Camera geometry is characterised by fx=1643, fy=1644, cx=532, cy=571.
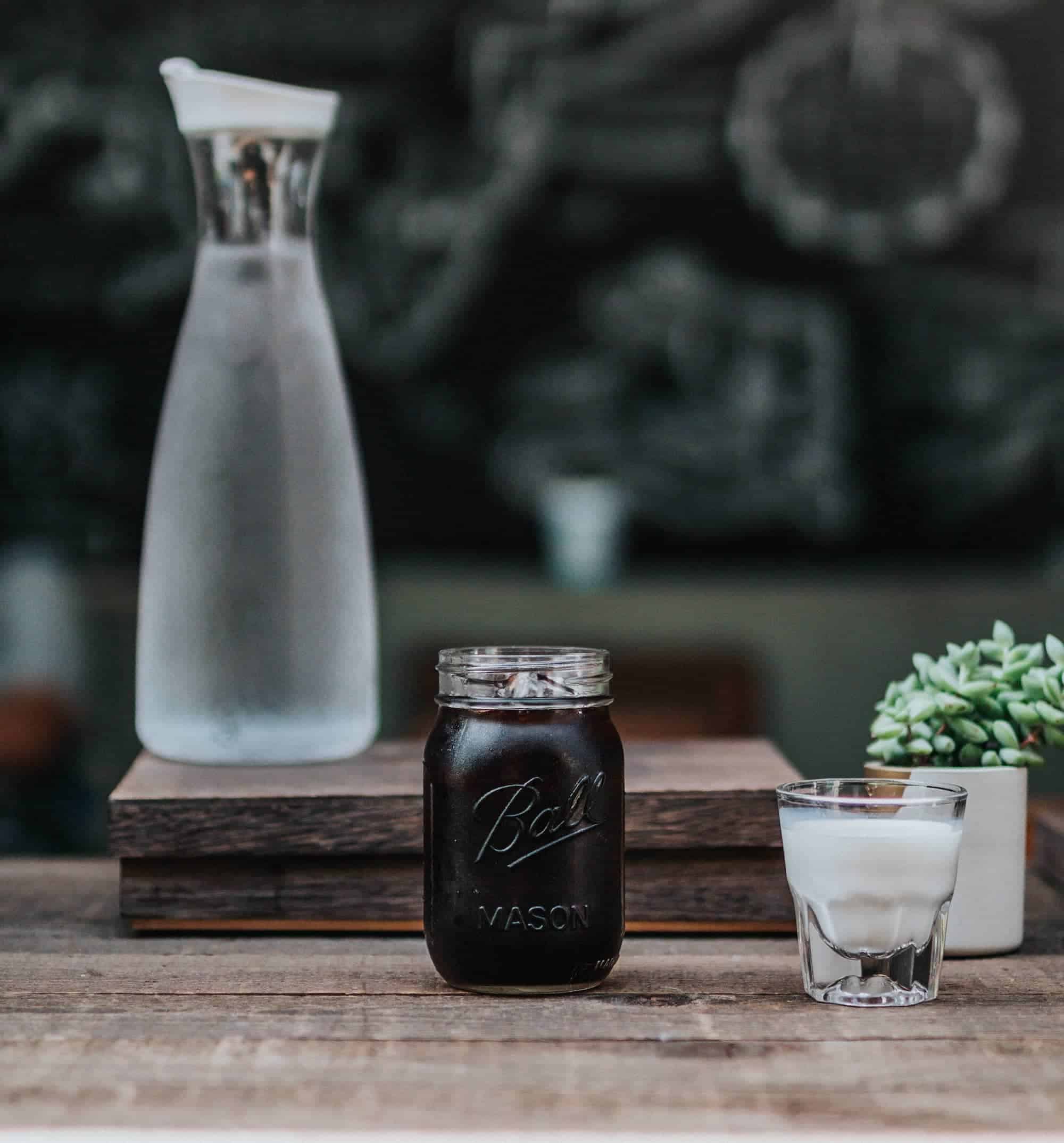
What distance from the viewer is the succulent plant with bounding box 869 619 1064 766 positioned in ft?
2.83

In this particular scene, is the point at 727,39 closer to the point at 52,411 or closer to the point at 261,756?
the point at 52,411

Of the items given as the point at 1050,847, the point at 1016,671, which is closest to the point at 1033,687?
the point at 1016,671

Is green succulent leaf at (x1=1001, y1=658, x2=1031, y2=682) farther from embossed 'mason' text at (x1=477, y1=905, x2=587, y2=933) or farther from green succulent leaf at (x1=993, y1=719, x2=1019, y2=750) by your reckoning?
embossed 'mason' text at (x1=477, y1=905, x2=587, y2=933)

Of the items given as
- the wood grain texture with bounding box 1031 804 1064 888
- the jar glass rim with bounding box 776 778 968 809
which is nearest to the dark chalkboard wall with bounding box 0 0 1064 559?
the wood grain texture with bounding box 1031 804 1064 888

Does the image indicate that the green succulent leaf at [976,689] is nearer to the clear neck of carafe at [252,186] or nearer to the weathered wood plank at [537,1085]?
the weathered wood plank at [537,1085]

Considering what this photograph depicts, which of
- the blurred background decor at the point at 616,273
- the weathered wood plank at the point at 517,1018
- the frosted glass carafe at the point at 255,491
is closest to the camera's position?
the weathered wood plank at the point at 517,1018

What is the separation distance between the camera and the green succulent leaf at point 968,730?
0.87m

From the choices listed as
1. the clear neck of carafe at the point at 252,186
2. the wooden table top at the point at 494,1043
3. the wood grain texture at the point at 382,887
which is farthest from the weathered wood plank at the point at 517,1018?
the clear neck of carafe at the point at 252,186

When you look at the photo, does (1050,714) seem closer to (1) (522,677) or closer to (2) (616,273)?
(1) (522,677)

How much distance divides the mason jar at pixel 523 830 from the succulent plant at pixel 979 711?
19cm

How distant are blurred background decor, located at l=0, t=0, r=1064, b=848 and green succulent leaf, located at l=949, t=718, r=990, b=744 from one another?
6.73 ft

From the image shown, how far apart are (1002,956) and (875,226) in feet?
7.54

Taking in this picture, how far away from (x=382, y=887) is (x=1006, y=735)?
34 centimetres

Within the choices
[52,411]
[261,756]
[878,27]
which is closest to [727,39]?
[878,27]
